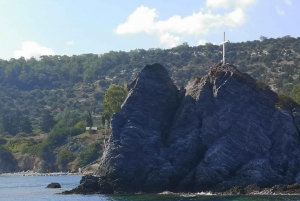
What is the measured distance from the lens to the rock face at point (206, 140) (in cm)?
6384

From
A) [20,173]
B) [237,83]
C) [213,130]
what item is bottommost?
[20,173]

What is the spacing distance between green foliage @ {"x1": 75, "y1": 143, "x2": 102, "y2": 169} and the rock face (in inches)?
2501

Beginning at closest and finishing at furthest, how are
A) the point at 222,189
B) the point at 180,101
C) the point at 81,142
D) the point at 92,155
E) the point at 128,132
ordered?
1. the point at 222,189
2. the point at 128,132
3. the point at 180,101
4. the point at 92,155
5. the point at 81,142

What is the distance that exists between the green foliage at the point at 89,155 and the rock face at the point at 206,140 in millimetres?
63521

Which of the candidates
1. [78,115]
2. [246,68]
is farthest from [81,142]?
[246,68]

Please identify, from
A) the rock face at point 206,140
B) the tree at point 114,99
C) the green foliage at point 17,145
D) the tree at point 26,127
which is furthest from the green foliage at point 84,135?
the rock face at point 206,140

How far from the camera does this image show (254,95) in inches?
2694

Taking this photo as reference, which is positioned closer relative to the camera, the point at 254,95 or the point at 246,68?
the point at 254,95

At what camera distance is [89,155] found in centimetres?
13300

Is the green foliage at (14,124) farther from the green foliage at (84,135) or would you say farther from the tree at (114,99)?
the tree at (114,99)

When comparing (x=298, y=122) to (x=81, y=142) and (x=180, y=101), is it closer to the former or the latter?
(x=180, y=101)

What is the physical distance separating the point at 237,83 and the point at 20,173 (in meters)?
89.9

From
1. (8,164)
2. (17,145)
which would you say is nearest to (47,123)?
(17,145)

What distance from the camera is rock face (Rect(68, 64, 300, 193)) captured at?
209ft
